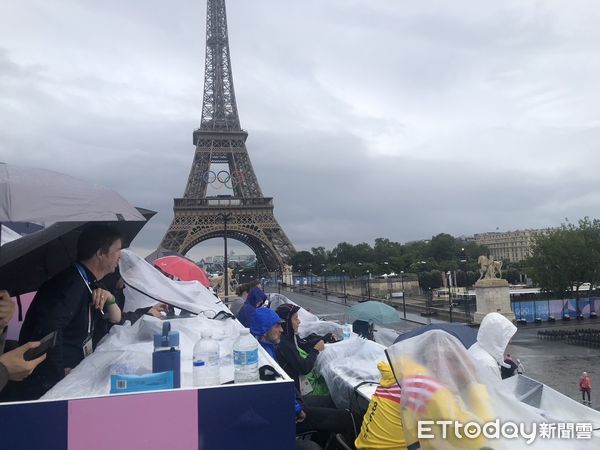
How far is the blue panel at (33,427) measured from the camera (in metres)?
1.89

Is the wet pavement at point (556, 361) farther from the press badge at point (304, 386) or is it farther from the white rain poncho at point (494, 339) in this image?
the white rain poncho at point (494, 339)

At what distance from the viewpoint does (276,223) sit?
183 feet

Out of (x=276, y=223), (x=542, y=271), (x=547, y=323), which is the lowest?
(x=547, y=323)

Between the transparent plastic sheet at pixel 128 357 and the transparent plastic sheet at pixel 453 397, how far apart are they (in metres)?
0.95

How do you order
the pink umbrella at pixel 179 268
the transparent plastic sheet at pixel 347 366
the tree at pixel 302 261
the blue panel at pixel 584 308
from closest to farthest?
the transparent plastic sheet at pixel 347 366 < the pink umbrella at pixel 179 268 < the blue panel at pixel 584 308 < the tree at pixel 302 261

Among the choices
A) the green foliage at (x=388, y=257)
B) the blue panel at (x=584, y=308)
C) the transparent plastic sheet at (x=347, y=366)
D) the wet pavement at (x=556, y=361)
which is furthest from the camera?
the green foliage at (x=388, y=257)

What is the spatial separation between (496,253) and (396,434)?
479 ft

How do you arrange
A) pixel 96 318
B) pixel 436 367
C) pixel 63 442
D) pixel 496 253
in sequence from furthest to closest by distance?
1. pixel 496 253
2. pixel 96 318
3. pixel 436 367
4. pixel 63 442

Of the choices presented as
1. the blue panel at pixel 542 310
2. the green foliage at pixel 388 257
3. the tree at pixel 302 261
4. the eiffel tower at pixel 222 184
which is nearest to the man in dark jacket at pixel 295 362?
the blue panel at pixel 542 310

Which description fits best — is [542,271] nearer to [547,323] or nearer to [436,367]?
[547,323]

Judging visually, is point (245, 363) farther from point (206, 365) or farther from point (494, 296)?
point (494, 296)

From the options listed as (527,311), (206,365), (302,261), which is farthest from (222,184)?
(206,365)

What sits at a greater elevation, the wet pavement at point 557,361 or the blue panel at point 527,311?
the blue panel at point 527,311

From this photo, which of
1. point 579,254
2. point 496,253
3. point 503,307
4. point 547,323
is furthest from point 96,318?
point 496,253
